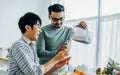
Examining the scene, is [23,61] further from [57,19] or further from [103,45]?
[103,45]

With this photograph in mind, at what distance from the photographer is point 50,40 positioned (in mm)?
1813

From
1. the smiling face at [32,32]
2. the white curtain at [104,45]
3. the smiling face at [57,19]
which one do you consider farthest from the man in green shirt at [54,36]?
the white curtain at [104,45]

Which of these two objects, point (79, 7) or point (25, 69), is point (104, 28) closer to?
point (79, 7)

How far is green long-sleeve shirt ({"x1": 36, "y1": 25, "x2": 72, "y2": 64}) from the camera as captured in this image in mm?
1740

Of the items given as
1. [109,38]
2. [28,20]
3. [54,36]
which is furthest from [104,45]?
[28,20]

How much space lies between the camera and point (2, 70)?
3.43 meters

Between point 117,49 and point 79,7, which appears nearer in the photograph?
point 117,49

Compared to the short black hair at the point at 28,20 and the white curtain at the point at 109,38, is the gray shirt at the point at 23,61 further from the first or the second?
the white curtain at the point at 109,38

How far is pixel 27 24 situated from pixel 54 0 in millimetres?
3100

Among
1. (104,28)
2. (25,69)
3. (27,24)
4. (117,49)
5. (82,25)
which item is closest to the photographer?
(25,69)

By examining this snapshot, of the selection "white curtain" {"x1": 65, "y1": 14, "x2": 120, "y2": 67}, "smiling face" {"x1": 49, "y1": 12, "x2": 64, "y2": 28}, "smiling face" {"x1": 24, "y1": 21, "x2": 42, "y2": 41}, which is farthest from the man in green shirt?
"white curtain" {"x1": 65, "y1": 14, "x2": 120, "y2": 67}

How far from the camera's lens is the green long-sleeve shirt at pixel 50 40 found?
1.74 metres

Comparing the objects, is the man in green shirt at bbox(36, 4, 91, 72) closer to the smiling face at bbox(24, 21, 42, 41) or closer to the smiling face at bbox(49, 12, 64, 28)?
the smiling face at bbox(49, 12, 64, 28)

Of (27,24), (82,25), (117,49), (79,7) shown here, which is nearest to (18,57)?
(27,24)
